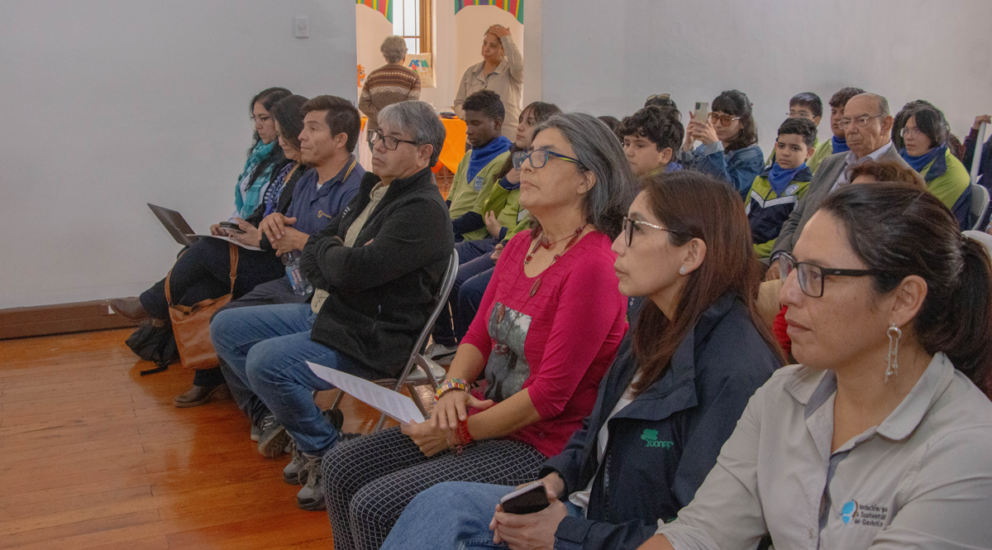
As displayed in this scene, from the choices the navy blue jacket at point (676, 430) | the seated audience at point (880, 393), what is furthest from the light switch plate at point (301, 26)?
the seated audience at point (880, 393)

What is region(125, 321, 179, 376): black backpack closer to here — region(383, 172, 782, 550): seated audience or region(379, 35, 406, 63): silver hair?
region(383, 172, 782, 550): seated audience

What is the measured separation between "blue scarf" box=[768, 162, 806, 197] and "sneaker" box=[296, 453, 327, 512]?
2.52m

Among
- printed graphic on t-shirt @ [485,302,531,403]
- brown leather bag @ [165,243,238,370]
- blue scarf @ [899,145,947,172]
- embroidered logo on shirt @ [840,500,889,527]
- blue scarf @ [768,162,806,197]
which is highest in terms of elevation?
blue scarf @ [899,145,947,172]

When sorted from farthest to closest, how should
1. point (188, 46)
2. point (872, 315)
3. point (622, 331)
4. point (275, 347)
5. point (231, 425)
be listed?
point (188, 46), point (231, 425), point (275, 347), point (622, 331), point (872, 315)

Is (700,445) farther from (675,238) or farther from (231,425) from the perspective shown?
(231,425)

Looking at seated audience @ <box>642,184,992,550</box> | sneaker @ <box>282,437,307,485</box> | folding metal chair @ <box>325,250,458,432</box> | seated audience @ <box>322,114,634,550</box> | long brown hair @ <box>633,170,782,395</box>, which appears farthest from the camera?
sneaker @ <box>282,437,307,485</box>

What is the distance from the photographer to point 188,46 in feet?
13.3

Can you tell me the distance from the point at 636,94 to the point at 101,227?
12.6ft

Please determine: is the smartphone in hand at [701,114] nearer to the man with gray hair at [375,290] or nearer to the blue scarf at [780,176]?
the blue scarf at [780,176]

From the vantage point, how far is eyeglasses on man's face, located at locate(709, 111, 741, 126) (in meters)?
4.13

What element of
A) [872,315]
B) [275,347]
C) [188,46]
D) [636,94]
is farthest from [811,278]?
[636,94]

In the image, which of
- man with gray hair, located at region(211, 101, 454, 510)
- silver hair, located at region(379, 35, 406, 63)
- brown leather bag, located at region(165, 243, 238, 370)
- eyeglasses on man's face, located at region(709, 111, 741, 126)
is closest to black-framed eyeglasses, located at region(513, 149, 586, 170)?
man with gray hair, located at region(211, 101, 454, 510)

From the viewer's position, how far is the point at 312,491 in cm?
231

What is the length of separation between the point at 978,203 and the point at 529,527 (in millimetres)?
2938
